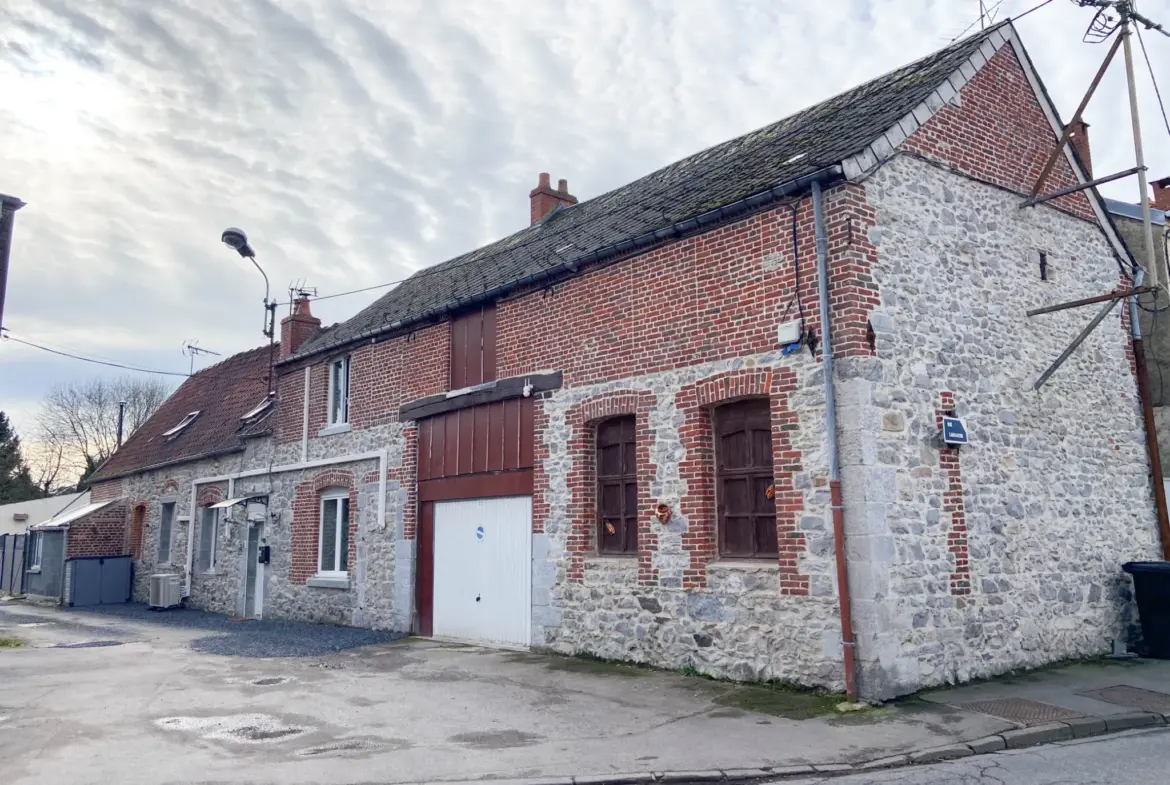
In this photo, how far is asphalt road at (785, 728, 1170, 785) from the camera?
6.11 meters

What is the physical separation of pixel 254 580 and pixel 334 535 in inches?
128

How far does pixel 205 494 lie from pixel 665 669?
581 inches

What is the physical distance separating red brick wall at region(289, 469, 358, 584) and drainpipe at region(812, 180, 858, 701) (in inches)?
396

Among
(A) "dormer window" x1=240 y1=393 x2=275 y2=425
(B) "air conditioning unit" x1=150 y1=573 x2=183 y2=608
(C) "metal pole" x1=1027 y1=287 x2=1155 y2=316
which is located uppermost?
(A) "dormer window" x1=240 y1=393 x2=275 y2=425

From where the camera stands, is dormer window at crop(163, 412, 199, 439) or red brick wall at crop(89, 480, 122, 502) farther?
red brick wall at crop(89, 480, 122, 502)

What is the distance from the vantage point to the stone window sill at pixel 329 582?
51.6 ft

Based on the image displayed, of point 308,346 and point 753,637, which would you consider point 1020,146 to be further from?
point 308,346

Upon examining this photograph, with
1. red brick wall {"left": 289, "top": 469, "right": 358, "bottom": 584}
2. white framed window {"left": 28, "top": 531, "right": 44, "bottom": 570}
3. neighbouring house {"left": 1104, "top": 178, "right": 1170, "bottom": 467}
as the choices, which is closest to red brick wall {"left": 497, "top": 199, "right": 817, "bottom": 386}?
red brick wall {"left": 289, "top": 469, "right": 358, "bottom": 584}

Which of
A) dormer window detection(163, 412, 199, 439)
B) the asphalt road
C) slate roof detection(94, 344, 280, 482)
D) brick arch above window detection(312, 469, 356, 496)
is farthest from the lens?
dormer window detection(163, 412, 199, 439)

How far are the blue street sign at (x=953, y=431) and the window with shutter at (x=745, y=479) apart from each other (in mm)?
1836

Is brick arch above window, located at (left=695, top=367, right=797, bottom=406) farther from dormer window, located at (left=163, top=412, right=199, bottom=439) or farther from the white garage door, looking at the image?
dormer window, located at (left=163, top=412, right=199, bottom=439)

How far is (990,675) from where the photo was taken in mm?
9219

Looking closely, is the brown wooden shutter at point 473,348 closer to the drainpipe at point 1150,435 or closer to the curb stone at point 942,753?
the curb stone at point 942,753

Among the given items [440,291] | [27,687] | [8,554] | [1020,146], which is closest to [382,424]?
[440,291]
